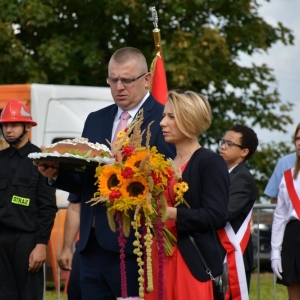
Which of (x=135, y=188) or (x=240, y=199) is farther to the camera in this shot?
(x=240, y=199)

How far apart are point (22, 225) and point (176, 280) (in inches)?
97.3

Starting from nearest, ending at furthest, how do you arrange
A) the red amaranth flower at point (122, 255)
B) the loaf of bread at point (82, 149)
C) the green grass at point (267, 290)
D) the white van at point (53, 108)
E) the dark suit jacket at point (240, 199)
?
the red amaranth flower at point (122, 255), the loaf of bread at point (82, 149), the dark suit jacket at point (240, 199), the green grass at point (267, 290), the white van at point (53, 108)

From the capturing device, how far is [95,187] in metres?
5.54

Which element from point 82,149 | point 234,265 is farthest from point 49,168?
point 234,265

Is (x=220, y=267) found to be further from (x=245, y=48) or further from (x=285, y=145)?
Answer: (x=285, y=145)

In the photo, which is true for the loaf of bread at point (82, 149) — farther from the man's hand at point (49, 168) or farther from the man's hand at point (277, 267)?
the man's hand at point (277, 267)

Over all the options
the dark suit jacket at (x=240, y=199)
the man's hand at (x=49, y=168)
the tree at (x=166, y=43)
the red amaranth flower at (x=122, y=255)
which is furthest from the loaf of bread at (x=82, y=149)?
the tree at (x=166, y=43)

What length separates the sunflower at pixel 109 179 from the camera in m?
4.94

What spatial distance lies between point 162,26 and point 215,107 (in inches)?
90.6

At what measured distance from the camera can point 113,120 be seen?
226 inches

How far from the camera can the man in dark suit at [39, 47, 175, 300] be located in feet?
17.6

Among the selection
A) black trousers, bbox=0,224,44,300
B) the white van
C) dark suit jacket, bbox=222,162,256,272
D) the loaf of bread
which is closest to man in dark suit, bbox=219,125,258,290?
dark suit jacket, bbox=222,162,256,272

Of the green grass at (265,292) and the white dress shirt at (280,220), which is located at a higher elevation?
the white dress shirt at (280,220)

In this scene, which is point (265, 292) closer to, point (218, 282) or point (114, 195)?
point (218, 282)
